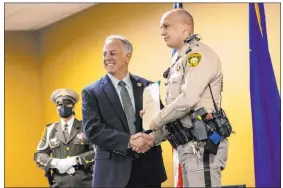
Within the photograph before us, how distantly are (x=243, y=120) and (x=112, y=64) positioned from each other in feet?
4.76

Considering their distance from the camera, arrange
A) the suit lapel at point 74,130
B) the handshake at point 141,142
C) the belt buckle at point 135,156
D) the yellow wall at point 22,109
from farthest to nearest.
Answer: the yellow wall at point 22,109
the suit lapel at point 74,130
the belt buckle at point 135,156
the handshake at point 141,142

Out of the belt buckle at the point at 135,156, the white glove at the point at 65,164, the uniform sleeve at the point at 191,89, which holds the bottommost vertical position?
the white glove at the point at 65,164

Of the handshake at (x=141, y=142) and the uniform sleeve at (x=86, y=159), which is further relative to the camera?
the uniform sleeve at (x=86, y=159)

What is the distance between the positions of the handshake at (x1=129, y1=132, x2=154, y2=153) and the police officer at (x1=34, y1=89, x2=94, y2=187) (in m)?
1.41

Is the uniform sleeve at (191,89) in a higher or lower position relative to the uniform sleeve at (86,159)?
higher

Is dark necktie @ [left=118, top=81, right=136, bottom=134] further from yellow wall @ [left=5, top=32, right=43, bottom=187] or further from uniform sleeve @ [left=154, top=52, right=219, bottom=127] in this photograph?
yellow wall @ [left=5, top=32, right=43, bottom=187]

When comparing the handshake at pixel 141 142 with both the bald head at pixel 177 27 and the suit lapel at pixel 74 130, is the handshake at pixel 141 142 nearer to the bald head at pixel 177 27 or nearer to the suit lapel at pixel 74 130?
the bald head at pixel 177 27

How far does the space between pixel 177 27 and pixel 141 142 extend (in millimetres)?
639

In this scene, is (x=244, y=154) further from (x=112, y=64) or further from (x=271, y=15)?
(x=112, y=64)

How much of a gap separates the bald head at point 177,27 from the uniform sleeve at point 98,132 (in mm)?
599

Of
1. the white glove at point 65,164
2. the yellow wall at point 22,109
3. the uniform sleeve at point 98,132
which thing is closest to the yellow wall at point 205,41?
the white glove at point 65,164

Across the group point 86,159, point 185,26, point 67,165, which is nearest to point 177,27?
point 185,26

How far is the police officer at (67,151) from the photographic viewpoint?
4.60 meters

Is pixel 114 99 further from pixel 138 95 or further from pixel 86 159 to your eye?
pixel 86 159
